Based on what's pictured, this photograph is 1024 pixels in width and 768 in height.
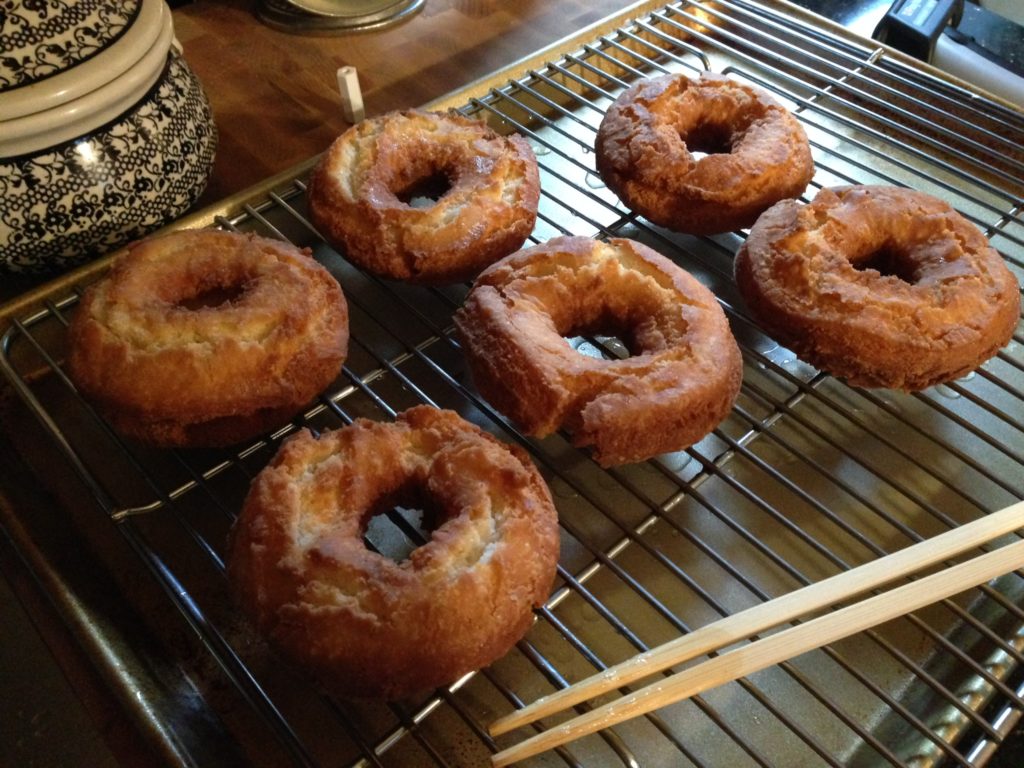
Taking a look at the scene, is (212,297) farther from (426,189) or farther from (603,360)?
(603,360)

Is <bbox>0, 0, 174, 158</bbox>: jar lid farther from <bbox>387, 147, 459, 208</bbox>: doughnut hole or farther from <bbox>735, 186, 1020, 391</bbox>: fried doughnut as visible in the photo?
<bbox>735, 186, 1020, 391</bbox>: fried doughnut

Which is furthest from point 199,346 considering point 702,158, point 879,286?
point 879,286

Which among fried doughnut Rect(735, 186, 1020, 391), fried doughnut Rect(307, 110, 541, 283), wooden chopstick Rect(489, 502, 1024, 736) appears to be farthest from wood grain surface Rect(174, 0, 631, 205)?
wooden chopstick Rect(489, 502, 1024, 736)

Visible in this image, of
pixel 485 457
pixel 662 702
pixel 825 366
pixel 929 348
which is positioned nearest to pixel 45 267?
pixel 485 457

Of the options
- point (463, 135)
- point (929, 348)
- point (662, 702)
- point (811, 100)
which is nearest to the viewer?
point (662, 702)

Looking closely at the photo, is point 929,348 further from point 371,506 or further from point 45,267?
point 45,267

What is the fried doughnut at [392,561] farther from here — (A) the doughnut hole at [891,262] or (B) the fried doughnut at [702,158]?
(A) the doughnut hole at [891,262]
